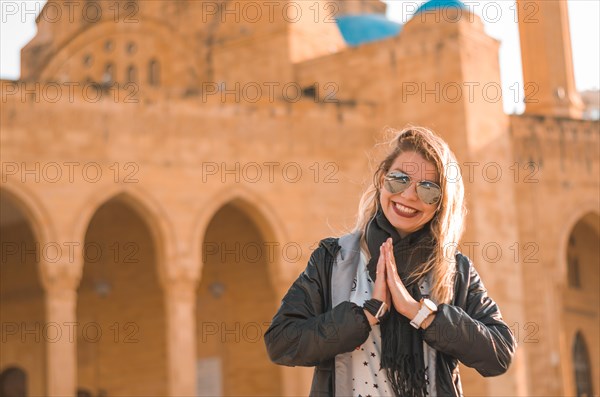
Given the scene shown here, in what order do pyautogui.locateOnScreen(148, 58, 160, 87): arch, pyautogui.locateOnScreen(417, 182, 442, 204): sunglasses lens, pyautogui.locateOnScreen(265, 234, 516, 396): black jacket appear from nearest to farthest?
pyautogui.locateOnScreen(265, 234, 516, 396): black jacket
pyautogui.locateOnScreen(417, 182, 442, 204): sunglasses lens
pyautogui.locateOnScreen(148, 58, 160, 87): arch

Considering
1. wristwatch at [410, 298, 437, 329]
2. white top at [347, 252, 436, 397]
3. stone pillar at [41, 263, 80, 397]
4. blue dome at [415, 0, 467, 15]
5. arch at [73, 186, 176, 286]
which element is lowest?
white top at [347, 252, 436, 397]

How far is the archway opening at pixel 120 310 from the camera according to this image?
63.8 ft

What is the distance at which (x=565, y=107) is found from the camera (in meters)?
21.2

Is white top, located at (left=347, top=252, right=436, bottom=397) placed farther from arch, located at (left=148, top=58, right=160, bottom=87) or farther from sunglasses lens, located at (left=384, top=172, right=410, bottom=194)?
arch, located at (left=148, top=58, right=160, bottom=87)

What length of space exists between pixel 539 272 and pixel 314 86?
5046 mm

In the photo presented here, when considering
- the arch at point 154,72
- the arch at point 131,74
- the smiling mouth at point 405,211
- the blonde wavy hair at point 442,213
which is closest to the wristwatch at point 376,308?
the blonde wavy hair at point 442,213

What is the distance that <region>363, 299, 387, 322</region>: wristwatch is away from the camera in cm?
304

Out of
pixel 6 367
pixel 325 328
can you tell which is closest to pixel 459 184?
pixel 325 328

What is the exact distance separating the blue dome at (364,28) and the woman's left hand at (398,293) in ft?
67.9

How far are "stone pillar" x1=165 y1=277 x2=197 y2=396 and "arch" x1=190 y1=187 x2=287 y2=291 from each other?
0.42 m

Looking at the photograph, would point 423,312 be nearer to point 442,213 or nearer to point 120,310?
point 442,213

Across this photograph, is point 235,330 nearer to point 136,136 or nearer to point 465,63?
point 136,136

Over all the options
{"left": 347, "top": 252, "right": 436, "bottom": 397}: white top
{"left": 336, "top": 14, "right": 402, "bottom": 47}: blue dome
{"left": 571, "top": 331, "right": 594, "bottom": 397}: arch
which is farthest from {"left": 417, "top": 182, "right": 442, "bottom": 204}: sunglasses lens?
{"left": 336, "top": 14, "right": 402, "bottom": 47}: blue dome

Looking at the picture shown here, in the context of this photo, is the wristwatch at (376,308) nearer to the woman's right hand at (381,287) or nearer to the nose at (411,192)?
the woman's right hand at (381,287)
